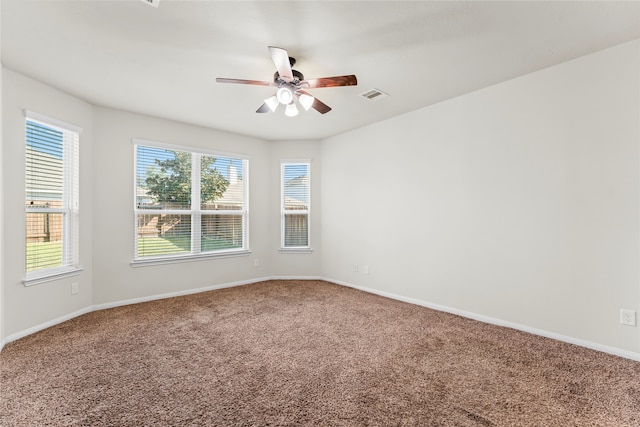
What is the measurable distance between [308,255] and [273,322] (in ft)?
7.07

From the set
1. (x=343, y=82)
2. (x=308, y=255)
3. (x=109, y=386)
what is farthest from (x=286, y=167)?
(x=109, y=386)

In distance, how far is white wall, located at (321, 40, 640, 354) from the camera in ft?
7.98

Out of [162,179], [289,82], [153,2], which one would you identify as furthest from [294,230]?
[153,2]

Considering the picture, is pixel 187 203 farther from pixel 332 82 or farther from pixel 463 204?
pixel 463 204

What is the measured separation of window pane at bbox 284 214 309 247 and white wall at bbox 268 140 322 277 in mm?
147

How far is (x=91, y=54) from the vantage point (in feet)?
8.17

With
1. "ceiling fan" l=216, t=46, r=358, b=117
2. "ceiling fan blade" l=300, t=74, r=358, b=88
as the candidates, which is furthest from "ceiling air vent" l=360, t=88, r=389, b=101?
"ceiling fan blade" l=300, t=74, r=358, b=88

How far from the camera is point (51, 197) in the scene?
10.5 feet

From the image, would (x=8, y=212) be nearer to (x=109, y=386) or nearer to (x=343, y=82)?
(x=109, y=386)

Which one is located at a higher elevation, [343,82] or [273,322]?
[343,82]

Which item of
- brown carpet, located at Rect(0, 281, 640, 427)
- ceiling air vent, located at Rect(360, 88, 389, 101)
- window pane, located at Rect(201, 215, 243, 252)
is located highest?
ceiling air vent, located at Rect(360, 88, 389, 101)

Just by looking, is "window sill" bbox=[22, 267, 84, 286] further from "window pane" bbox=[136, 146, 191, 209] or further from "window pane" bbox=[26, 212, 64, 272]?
"window pane" bbox=[136, 146, 191, 209]

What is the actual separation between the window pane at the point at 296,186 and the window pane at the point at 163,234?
5.83ft

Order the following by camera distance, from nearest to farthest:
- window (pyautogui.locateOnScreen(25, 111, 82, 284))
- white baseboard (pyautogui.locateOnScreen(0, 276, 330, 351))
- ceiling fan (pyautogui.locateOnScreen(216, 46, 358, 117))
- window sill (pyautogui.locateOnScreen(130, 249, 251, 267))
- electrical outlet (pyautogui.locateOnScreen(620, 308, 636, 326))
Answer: ceiling fan (pyautogui.locateOnScreen(216, 46, 358, 117))
electrical outlet (pyautogui.locateOnScreen(620, 308, 636, 326))
white baseboard (pyautogui.locateOnScreen(0, 276, 330, 351))
window (pyautogui.locateOnScreen(25, 111, 82, 284))
window sill (pyautogui.locateOnScreen(130, 249, 251, 267))
